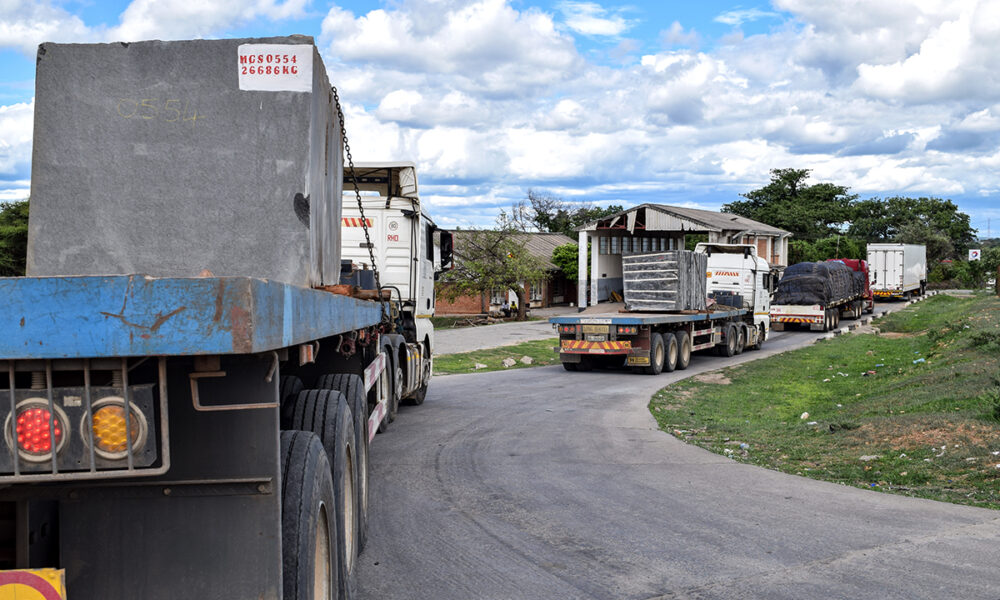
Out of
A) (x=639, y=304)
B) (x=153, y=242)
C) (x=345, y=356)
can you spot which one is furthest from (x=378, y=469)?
(x=639, y=304)

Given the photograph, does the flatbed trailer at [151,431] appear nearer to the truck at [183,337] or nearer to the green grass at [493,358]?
the truck at [183,337]

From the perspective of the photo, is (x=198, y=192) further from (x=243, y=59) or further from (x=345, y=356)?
(x=345, y=356)

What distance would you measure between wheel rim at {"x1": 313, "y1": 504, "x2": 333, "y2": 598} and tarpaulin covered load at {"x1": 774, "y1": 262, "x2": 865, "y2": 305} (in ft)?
110

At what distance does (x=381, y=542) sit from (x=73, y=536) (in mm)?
3653

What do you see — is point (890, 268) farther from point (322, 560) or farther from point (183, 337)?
point (183, 337)

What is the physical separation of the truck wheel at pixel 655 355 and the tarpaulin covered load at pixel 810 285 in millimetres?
16513

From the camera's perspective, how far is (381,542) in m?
6.55

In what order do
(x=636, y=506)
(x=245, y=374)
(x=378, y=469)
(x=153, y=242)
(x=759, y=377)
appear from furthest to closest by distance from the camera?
(x=759, y=377)
(x=378, y=469)
(x=636, y=506)
(x=153, y=242)
(x=245, y=374)

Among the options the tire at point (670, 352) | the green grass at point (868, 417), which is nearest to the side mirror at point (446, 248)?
the green grass at point (868, 417)

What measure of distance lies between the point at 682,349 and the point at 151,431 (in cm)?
2034

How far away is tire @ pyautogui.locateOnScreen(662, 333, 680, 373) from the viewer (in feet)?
69.4

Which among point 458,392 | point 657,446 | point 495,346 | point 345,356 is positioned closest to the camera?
point 345,356

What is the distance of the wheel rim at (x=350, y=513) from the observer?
17.5 ft

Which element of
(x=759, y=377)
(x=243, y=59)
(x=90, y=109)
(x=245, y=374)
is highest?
(x=243, y=59)
